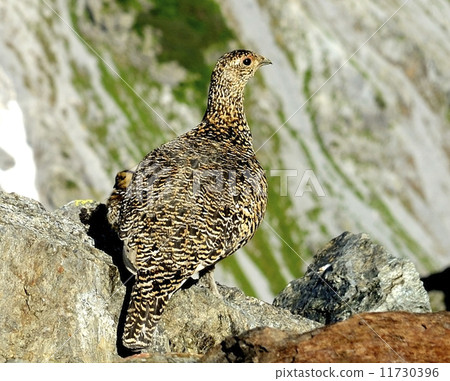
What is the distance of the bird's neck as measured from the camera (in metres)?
16.6

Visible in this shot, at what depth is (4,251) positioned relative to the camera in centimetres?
1171

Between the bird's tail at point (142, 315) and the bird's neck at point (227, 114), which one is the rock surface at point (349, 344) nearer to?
the bird's tail at point (142, 315)

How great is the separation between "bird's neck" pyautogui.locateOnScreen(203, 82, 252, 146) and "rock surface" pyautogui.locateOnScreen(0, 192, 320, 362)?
392 centimetres

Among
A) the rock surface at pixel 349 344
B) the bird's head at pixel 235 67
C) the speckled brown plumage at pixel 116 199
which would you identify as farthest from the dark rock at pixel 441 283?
the rock surface at pixel 349 344

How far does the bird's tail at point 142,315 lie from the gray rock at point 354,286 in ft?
16.6

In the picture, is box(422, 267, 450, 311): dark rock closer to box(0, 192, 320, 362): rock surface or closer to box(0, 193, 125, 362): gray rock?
box(0, 192, 320, 362): rock surface

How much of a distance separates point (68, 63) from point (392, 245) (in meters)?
81.4

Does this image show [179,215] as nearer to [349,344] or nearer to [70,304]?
[70,304]

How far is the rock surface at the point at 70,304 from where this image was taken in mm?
11555

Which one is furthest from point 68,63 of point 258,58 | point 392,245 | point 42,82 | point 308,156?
point 258,58

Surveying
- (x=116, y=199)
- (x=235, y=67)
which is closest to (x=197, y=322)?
(x=116, y=199)

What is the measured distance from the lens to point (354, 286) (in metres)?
15.9

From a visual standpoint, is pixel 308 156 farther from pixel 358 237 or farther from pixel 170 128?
pixel 358 237

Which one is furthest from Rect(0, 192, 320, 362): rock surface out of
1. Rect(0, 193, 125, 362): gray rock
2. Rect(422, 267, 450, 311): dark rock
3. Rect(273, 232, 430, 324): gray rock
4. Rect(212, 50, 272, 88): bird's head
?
Rect(422, 267, 450, 311): dark rock
